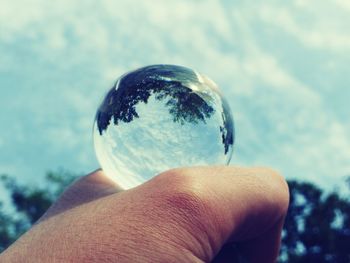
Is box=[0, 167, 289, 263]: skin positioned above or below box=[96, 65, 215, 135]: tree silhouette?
below

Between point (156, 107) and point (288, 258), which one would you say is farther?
point (288, 258)

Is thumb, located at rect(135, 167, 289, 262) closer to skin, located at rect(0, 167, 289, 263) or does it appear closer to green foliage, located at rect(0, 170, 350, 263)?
skin, located at rect(0, 167, 289, 263)

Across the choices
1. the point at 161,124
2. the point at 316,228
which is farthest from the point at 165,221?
the point at 316,228

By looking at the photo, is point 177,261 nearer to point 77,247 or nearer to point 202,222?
point 202,222

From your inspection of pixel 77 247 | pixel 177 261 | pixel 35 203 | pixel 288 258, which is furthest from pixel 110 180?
pixel 35 203

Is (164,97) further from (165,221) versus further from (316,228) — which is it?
(316,228)

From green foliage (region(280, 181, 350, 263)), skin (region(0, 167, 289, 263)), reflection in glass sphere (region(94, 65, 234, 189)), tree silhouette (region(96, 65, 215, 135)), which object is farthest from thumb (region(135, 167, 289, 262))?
green foliage (region(280, 181, 350, 263))
